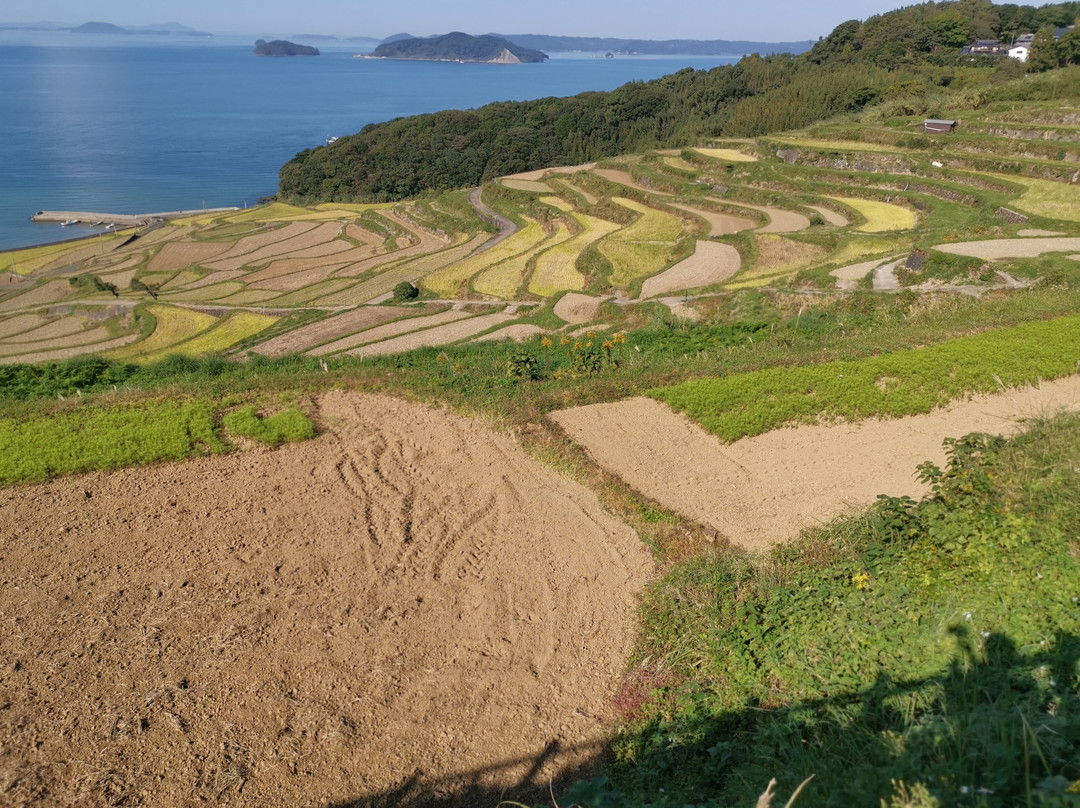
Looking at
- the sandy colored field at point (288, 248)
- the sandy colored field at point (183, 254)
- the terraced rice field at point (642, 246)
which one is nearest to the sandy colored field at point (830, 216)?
the terraced rice field at point (642, 246)

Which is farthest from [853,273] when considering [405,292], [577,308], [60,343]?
[60,343]

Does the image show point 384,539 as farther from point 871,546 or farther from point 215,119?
point 215,119

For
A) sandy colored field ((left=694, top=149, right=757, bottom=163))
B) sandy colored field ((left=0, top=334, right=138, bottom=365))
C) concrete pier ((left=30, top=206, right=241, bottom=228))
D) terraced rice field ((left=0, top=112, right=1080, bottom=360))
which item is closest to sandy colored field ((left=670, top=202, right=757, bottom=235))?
terraced rice field ((left=0, top=112, right=1080, bottom=360))

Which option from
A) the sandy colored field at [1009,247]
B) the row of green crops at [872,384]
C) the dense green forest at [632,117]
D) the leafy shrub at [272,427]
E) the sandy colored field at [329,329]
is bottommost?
the sandy colored field at [329,329]

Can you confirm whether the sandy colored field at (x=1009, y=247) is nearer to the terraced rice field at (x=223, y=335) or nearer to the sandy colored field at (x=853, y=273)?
the sandy colored field at (x=853, y=273)

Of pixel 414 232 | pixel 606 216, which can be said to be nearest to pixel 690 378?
pixel 606 216

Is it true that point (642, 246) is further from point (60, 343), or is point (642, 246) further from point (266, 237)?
point (266, 237)
